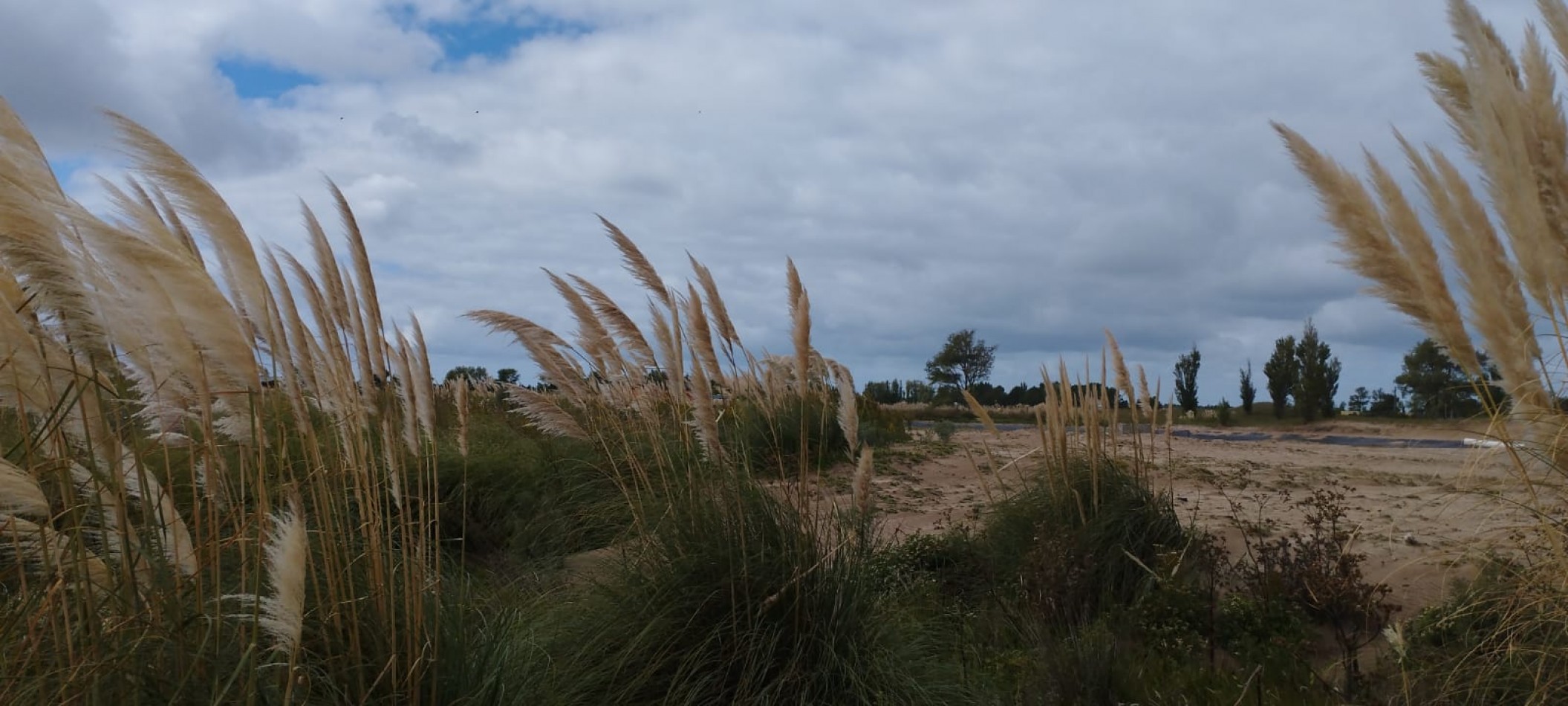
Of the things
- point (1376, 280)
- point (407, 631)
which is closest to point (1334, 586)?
point (1376, 280)

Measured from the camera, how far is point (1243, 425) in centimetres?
2427

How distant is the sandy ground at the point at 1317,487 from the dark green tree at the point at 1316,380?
9398 mm

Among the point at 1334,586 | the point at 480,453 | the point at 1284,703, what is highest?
the point at 480,453

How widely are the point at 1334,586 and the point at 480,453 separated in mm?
5220

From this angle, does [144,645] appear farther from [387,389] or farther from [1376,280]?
[1376,280]

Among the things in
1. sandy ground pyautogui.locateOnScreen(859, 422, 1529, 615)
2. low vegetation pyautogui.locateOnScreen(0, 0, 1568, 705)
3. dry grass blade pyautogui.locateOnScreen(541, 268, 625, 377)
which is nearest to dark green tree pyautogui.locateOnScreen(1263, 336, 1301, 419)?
sandy ground pyautogui.locateOnScreen(859, 422, 1529, 615)

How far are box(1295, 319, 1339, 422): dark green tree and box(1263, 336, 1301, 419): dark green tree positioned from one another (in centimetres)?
109

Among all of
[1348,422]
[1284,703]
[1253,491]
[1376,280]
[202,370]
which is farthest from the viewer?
[1348,422]

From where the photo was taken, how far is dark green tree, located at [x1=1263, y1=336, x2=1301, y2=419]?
25.5 m

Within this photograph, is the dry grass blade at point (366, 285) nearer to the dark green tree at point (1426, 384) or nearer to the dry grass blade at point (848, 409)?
the dry grass blade at point (848, 409)

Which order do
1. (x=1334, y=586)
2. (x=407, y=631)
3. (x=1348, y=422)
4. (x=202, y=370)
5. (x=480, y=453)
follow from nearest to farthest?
(x=202, y=370)
(x=407, y=631)
(x=1334, y=586)
(x=480, y=453)
(x=1348, y=422)

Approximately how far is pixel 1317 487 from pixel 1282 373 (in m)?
18.1

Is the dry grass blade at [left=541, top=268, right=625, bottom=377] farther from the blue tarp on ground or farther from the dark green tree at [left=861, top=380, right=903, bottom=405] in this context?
the dark green tree at [left=861, top=380, right=903, bottom=405]

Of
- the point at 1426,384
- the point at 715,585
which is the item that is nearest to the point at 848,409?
the point at 715,585
